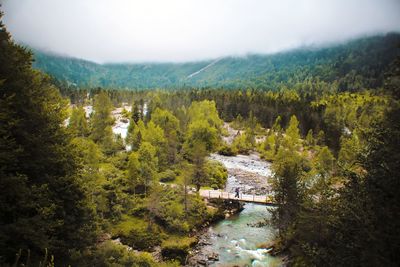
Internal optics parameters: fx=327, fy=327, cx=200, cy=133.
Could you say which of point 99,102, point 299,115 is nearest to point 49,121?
point 99,102

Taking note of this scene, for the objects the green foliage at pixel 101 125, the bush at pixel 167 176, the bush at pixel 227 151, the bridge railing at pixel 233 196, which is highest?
the green foliage at pixel 101 125

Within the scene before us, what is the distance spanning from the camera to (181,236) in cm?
4197

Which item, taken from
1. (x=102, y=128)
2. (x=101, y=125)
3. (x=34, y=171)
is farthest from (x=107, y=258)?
(x=101, y=125)

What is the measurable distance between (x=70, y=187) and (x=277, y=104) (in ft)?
407

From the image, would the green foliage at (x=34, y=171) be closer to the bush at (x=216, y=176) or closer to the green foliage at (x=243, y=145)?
the bush at (x=216, y=176)

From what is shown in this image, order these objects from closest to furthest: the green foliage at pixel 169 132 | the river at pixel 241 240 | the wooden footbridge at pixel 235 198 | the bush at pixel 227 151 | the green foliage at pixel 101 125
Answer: the river at pixel 241 240 < the wooden footbridge at pixel 235 198 < the green foliage at pixel 169 132 < the green foliage at pixel 101 125 < the bush at pixel 227 151

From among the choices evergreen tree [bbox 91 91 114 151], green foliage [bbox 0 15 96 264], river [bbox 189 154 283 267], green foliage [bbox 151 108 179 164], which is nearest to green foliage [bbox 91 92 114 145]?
evergreen tree [bbox 91 91 114 151]

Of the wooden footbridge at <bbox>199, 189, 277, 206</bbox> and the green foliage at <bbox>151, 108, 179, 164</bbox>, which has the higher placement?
the green foliage at <bbox>151, 108, 179, 164</bbox>

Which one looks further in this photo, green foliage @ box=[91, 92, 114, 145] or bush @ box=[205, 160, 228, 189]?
green foliage @ box=[91, 92, 114, 145]

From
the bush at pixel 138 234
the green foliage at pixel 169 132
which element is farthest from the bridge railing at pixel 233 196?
the green foliage at pixel 169 132

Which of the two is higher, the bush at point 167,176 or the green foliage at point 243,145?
the bush at point 167,176

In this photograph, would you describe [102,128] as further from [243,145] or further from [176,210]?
[176,210]

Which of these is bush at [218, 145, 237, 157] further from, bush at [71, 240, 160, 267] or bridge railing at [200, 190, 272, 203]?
bush at [71, 240, 160, 267]

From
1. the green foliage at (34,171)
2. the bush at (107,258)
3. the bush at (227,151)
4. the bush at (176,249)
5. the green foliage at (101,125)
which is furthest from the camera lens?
the bush at (227,151)
